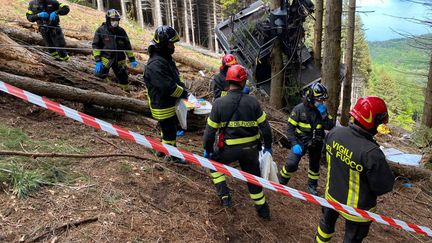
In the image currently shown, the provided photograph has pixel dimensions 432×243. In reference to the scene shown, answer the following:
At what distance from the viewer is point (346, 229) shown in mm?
3396

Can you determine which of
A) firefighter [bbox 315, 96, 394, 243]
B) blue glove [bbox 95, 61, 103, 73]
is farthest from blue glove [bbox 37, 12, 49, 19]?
firefighter [bbox 315, 96, 394, 243]

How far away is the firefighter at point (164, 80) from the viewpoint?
4.36 m

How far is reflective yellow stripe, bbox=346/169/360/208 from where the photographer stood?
3.10 metres

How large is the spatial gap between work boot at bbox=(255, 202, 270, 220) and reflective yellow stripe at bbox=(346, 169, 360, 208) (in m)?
1.13

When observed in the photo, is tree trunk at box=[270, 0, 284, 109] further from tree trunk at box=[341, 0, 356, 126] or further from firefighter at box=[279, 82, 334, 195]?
tree trunk at box=[341, 0, 356, 126]

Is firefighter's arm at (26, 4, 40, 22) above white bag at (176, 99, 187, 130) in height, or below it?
above

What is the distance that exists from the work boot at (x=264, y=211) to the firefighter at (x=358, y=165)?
826 mm

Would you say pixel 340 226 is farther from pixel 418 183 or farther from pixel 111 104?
pixel 111 104

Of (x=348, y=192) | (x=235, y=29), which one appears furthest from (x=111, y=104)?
(x=235, y=29)

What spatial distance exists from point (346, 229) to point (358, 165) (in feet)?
2.67

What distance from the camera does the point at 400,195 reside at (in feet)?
20.9

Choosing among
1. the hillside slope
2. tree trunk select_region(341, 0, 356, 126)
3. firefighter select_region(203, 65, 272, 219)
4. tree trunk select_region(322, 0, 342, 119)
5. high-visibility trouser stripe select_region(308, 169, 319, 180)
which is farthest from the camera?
tree trunk select_region(341, 0, 356, 126)

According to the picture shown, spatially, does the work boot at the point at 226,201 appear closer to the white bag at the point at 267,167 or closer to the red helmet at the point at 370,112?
the white bag at the point at 267,167

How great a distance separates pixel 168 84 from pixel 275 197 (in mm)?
2193
